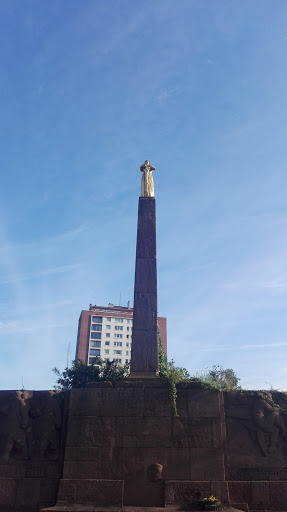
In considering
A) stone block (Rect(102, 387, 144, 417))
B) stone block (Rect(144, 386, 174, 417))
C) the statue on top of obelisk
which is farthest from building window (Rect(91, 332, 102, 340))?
stone block (Rect(144, 386, 174, 417))

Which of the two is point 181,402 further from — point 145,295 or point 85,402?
point 145,295

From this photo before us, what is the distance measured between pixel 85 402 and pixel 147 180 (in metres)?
9.01

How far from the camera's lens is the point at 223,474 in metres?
10.5

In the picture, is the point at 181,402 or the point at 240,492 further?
the point at 181,402

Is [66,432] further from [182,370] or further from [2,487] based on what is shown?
[182,370]

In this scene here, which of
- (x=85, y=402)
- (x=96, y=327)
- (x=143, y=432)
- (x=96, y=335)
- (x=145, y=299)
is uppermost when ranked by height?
(x=96, y=327)

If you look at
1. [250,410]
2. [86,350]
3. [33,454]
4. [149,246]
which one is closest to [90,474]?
[33,454]

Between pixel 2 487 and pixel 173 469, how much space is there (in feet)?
16.0

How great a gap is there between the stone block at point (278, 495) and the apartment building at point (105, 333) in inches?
2698

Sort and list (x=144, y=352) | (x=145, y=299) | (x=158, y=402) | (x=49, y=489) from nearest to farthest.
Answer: (x=49, y=489) → (x=158, y=402) → (x=144, y=352) → (x=145, y=299)

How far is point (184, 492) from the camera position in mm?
10242

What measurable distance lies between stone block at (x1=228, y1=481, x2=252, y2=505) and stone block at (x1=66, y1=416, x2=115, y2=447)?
3.41 metres

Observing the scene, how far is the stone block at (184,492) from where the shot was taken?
1012 centimetres

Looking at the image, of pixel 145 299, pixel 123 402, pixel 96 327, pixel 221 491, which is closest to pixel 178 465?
pixel 221 491
